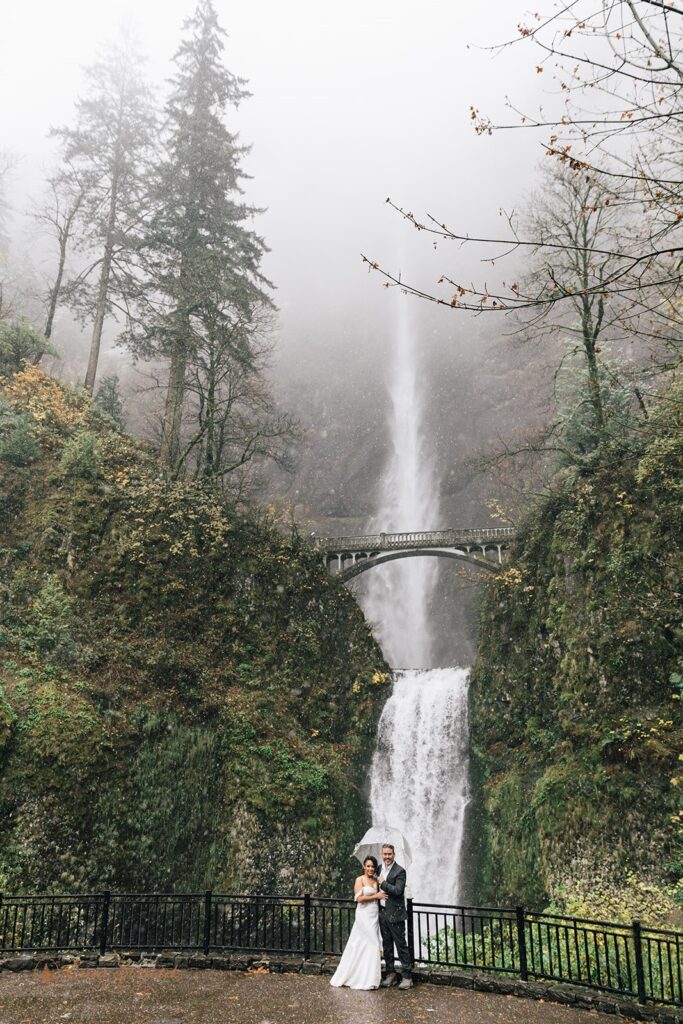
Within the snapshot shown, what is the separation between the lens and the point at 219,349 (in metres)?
23.7

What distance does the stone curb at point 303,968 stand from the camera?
7828 mm

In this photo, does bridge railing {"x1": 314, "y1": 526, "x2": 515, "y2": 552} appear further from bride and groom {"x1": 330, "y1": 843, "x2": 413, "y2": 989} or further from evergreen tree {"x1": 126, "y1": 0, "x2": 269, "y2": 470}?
bride and groom {"x1": 330, "y1": 843, "x2": 413, "y2": 989}

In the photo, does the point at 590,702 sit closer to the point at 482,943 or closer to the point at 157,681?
the point at 482,943

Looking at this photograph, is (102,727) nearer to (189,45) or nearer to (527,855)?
(527,855)

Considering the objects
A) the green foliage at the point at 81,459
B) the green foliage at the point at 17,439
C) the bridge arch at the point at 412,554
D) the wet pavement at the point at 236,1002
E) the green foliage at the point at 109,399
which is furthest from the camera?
the bridge arch at the point at 412,554

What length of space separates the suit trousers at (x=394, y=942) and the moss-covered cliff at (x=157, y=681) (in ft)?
25.8

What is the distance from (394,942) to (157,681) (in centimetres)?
1111

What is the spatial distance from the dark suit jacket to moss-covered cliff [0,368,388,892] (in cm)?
814

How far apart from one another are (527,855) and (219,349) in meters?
19.4

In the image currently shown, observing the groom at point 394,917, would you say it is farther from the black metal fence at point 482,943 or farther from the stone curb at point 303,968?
the stone curb at point 303,968

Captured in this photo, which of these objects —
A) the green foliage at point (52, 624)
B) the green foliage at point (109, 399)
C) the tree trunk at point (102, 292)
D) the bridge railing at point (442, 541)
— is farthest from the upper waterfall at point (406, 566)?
the green foliage at point (52, 624)

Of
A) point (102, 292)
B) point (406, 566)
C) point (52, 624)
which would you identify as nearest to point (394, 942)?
point (52, 624)

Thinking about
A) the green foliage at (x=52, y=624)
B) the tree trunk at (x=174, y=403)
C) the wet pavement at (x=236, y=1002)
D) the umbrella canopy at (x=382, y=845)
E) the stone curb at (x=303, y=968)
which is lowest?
the stone curb at (x=303, y=968)

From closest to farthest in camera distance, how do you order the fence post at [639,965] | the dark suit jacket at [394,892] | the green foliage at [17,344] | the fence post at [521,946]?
the fence post at [639,965] → the dark suit jacket at [394,892] → the fence post at [521,946] → the green foliage at [17,344]
